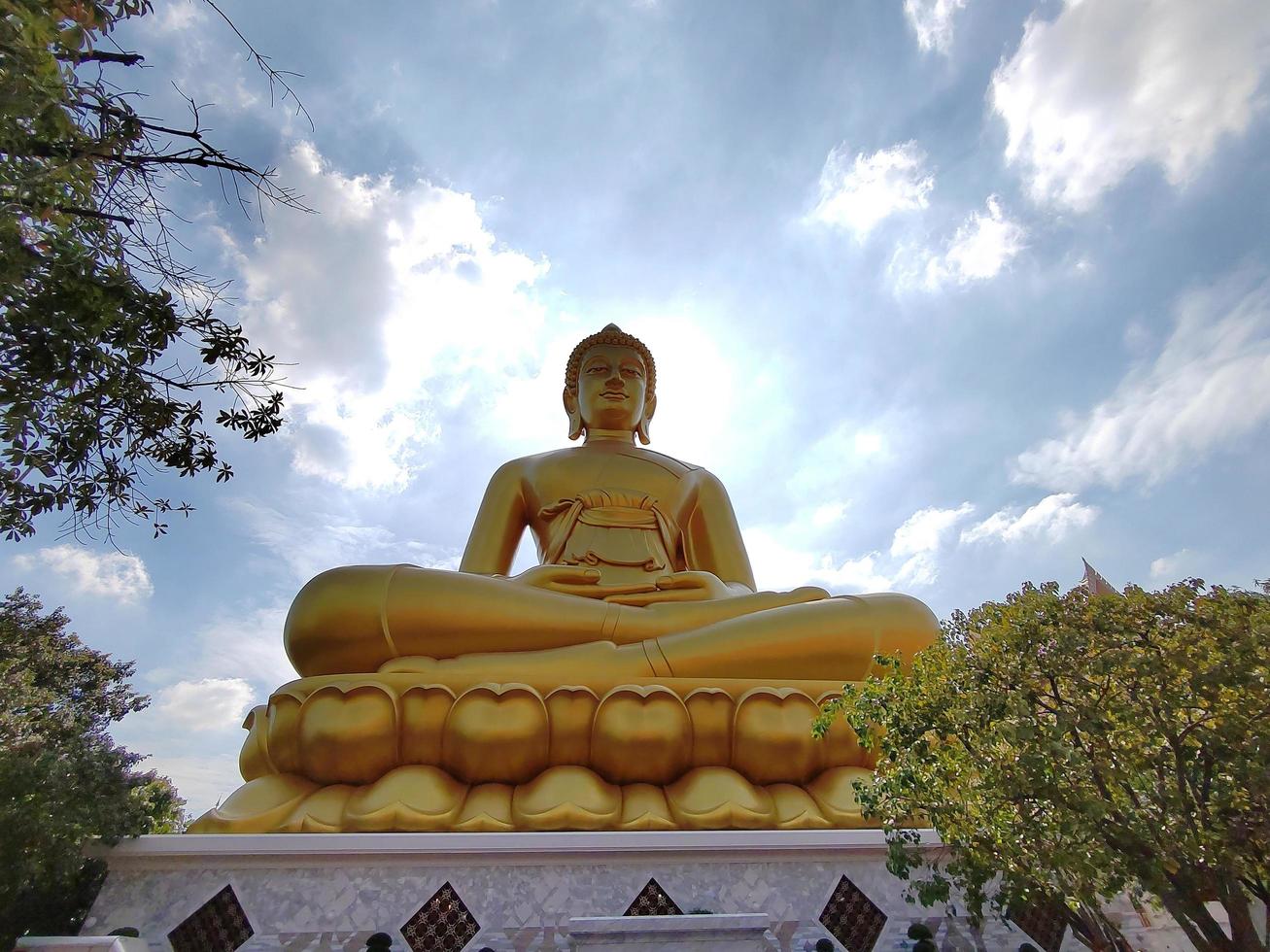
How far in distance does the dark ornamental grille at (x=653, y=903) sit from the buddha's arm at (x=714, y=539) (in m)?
3.32

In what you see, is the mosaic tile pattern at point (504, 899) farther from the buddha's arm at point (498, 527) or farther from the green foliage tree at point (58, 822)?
the buddha's arm at point (498, 527)

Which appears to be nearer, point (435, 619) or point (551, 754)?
point (551, 754)

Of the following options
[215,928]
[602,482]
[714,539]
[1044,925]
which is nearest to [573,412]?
[602,482]

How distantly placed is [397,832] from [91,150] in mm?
2853

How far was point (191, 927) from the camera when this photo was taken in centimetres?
314

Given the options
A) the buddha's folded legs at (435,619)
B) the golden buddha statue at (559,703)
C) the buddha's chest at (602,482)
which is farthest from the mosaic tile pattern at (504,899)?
the buddha's chest at (602,482)

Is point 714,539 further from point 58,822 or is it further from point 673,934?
point 58,822

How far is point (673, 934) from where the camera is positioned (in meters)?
2.64

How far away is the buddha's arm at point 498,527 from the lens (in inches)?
254

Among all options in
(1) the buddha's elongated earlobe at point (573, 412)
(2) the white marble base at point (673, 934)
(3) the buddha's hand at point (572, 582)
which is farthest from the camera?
(1) the buddha's elongated earlobe at point (573, 412)

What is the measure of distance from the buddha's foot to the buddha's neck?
3079 mm

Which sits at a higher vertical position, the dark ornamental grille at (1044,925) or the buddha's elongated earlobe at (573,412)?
the buddha's elongated earlobe at (573,412)

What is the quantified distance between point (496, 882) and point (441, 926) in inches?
9.9

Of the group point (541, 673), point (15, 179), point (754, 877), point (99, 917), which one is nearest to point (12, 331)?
point (15, 179)
